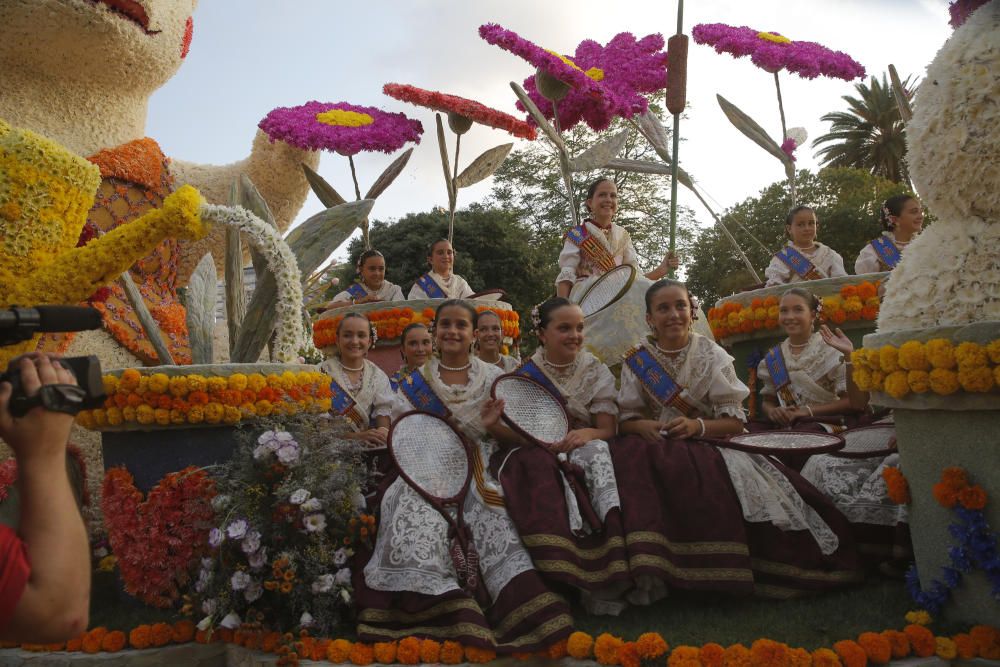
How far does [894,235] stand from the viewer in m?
6.90

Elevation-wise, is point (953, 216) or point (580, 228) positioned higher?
point (580, 228)

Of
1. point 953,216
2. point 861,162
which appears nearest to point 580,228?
point 953,216

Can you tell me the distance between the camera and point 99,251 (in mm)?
4098

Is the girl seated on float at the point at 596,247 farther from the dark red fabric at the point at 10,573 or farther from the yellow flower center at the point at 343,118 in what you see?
Answer: the dark red fabric at the point at 10,573

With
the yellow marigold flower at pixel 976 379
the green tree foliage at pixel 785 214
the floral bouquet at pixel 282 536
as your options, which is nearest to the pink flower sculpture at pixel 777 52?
the yellow marigold flower at pixel 976 379

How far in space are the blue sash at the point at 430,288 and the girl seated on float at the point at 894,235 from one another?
3.68m

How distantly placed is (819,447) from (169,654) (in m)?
3.03

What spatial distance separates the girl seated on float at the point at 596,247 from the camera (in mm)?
6680

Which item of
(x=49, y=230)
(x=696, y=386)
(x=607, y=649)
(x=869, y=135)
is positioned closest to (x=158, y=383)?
(x=49, y=230)

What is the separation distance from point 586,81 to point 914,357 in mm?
4380

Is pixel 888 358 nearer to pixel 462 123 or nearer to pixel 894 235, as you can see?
pixel 894 235

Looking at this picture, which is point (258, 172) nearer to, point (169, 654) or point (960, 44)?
point (169, 654)

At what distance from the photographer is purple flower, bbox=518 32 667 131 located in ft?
23.3

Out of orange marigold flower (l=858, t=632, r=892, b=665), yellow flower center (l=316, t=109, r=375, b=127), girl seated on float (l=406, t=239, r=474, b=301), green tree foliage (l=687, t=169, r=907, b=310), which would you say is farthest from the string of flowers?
green tree foliage (l=687, t=169, r=907, b=310)
